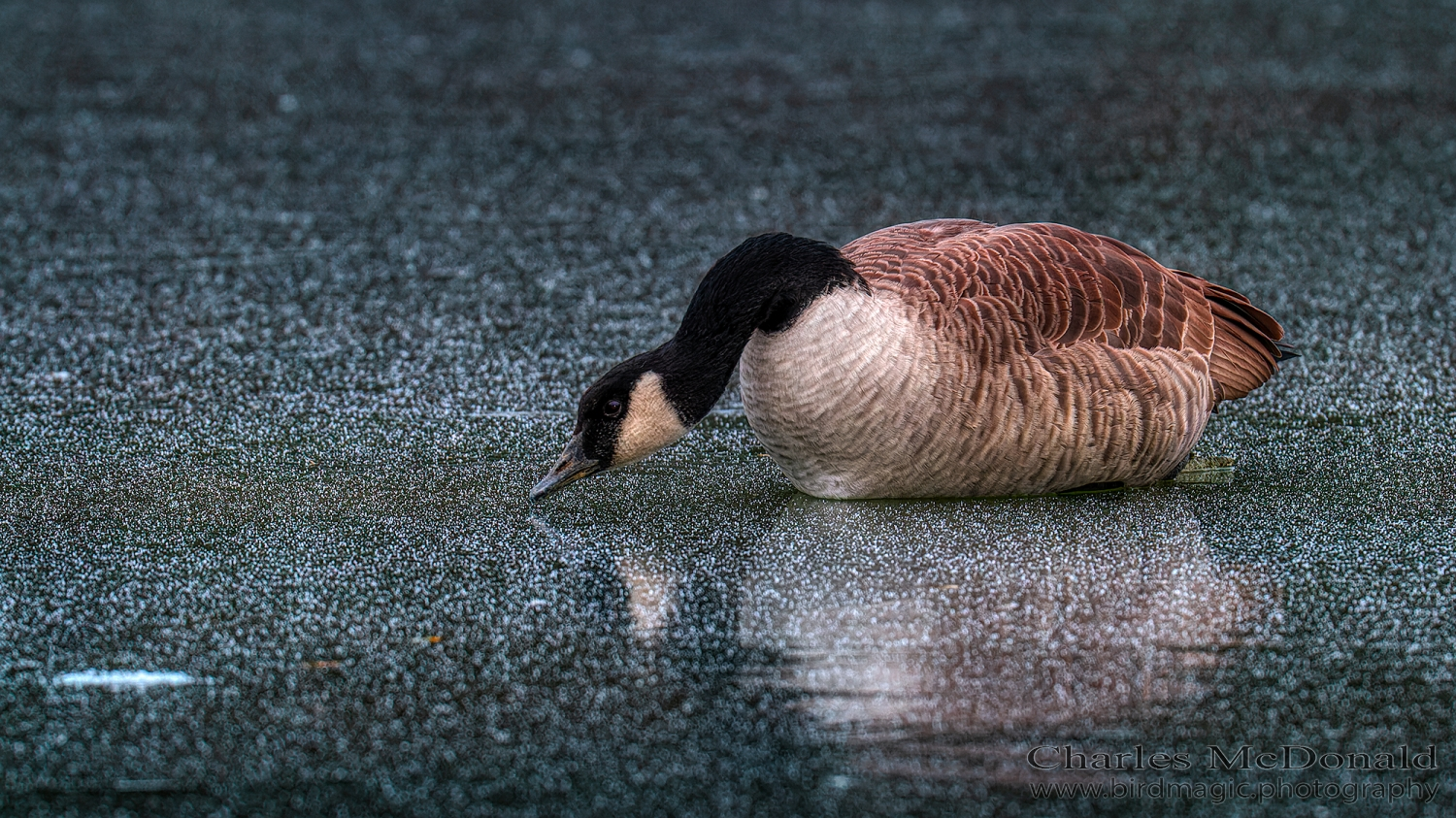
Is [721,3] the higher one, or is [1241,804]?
[721,3]

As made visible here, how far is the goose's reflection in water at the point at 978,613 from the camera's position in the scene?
2.56 m

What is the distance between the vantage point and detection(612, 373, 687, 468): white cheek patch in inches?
121

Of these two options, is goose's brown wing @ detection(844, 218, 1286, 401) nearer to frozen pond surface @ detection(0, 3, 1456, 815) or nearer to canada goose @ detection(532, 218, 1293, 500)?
canada goose @ detection(532, 218, 1293, 500)

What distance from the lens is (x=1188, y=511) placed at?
11.0 feet

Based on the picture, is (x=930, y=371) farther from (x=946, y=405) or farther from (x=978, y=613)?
(x=978, y=613)

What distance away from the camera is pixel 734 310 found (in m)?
3.07

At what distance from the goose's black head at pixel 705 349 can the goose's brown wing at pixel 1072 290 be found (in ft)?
0.68

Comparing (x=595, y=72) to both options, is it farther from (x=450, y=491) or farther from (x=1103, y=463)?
(x=1103, y=463)

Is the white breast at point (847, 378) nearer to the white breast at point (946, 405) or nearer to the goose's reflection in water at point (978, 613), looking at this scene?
the white breast at point (946, 405)

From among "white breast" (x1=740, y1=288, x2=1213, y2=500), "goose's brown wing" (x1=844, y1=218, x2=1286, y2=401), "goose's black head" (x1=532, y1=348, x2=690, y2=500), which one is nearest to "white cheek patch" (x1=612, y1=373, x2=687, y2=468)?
"goose's black head" (x1=532, y1=348, x2=690, y2=500)

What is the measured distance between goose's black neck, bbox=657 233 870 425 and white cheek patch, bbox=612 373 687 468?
1.0 inches

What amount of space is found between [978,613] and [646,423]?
888 mm

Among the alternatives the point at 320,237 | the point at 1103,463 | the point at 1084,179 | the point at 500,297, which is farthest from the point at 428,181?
the point at 1103,463

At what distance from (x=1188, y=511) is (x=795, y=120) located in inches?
133
